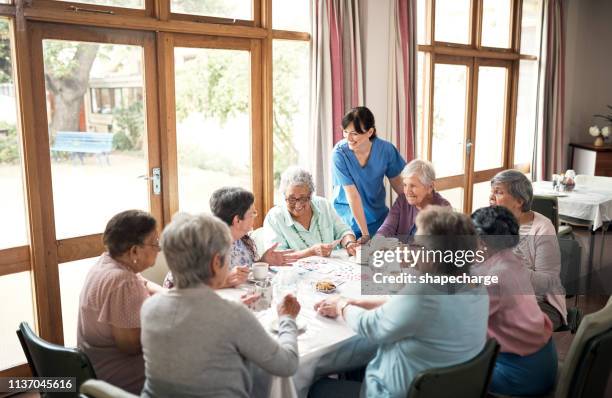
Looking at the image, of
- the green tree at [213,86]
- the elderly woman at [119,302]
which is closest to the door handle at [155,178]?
the green tree at [213,86]

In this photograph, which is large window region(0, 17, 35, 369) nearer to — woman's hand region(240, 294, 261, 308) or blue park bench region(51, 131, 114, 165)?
blue park bench region(51, 131, 114, 165)

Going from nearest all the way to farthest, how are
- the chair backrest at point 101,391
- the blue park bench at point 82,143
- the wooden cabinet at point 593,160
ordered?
the chair backrest at point 101,391 → the blue park bench at point 82,143 → the wooden cabinet at point 593,160

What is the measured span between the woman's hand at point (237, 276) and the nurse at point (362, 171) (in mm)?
1163

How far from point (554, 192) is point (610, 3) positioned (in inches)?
168

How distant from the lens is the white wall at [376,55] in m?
4.45

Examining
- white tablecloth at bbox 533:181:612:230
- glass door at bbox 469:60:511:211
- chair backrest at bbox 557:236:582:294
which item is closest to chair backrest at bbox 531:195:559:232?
chair backrest at bbox 557:236:582:294

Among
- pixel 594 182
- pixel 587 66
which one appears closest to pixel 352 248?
pixel 594 182

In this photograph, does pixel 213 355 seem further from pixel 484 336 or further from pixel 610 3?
pixel 610 3

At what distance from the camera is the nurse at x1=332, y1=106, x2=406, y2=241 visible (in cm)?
345

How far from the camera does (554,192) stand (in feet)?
14.7

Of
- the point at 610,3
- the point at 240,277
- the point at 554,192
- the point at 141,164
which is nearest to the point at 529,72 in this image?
the point at 610,3

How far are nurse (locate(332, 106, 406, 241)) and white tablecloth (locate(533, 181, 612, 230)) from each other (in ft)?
5.04

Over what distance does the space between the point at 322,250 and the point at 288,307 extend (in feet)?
3.15

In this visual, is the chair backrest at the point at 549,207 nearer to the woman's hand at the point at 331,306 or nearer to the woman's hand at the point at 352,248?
the woman's hand at the point at 352,248
